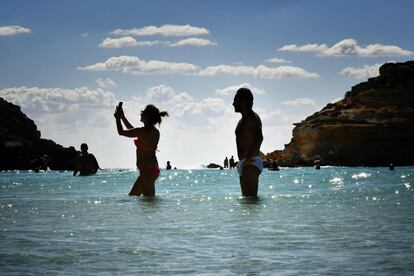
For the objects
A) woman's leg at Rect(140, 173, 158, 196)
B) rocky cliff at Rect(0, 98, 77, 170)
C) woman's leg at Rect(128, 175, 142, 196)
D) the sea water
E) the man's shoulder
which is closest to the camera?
the sea water

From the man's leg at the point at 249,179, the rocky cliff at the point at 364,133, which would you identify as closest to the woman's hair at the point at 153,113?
the man's leg at the point at 249,179

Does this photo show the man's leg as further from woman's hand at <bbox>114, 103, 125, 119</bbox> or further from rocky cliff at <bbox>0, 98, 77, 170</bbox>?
rocky cliff at <bbox>0, 98, 77, 170</bbox>

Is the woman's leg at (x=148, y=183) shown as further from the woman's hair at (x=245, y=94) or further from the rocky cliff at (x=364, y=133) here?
the rocky cliff at (x=364, y=133)

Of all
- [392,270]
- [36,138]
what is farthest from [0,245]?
[36,138]

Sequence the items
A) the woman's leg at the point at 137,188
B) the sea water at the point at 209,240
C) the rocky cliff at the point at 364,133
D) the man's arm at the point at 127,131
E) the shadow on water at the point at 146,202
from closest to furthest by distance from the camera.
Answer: the sea water at the point at 209,240
the shadow on water at the point at 146,202
the man's arm at the point at 127,131
the woman's leg at the point at 137,188
the rocky cliff at the point at 364,133

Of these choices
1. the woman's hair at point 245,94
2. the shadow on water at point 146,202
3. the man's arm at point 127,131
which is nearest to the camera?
the shadow on water at point 146,202

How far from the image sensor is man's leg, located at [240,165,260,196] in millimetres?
11820

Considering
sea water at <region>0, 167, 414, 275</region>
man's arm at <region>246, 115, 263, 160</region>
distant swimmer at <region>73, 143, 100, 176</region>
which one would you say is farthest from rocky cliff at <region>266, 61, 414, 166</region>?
sea water at <region>0, 167, 414, 275</region>

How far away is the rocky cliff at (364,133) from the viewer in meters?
111

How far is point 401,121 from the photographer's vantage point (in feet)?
362

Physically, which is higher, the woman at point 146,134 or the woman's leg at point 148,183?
the woman at point 146,134

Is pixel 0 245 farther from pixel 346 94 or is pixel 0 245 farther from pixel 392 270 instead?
pixel 346 94

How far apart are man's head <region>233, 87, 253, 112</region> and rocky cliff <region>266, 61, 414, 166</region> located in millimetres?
101983

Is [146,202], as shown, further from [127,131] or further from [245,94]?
[245,94]
